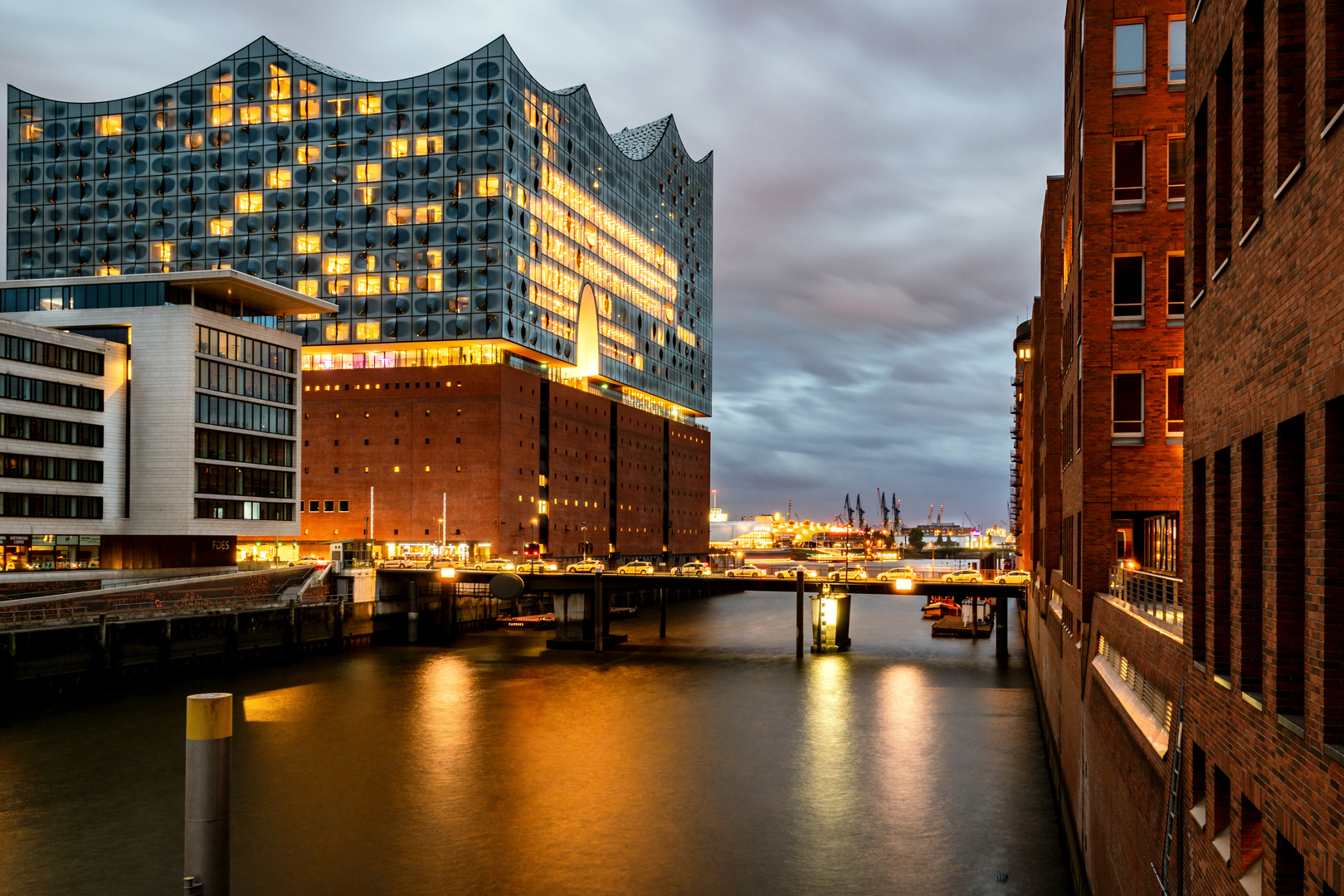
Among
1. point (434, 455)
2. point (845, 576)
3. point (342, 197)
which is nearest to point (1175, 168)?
Result: point (845, 576)

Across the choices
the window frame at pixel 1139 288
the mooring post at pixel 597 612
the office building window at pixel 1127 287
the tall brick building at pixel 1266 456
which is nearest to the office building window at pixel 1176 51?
the window frame at pixel 1139 288

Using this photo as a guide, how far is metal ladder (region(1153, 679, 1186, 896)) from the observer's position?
12.9 m

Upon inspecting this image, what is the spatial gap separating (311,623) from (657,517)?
82.0 m

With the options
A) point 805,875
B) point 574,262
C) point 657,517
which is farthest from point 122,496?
point 657,517

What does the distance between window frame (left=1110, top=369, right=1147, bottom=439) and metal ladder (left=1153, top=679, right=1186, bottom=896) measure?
1568cm

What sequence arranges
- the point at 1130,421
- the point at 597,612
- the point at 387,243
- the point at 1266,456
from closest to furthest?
the point at 1266,456 → the point at 1130,421 → the point at 597,612 → the point at 387,243

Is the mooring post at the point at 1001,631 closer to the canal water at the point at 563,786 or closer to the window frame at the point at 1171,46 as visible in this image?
the canal water at the point at 563,786

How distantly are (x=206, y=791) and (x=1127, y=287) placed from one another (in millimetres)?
27520

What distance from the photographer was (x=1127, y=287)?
95.5 ft

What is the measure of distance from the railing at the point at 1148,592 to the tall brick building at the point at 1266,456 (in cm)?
445

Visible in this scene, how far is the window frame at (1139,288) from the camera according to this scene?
2873cm

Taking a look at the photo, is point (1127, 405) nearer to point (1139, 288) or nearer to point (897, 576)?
point (1139, 288)

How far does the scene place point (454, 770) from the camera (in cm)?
4259

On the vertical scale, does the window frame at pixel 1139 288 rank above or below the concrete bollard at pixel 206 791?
above
